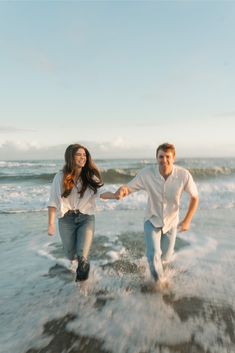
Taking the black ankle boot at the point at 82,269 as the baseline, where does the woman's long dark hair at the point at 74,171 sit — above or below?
above

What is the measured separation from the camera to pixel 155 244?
14.1ft

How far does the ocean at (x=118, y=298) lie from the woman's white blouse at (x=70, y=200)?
3.50 feet

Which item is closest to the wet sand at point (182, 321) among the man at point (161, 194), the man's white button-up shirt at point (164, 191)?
the man at point (161, 194)

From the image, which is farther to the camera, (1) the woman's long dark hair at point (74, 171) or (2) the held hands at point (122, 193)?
(1) the woman's long dark hair at point (74, 171)

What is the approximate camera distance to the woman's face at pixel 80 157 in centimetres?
452

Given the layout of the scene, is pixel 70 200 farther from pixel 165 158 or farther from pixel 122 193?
pixel 165 158

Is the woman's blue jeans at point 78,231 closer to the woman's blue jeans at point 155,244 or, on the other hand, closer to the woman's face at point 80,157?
the woman's face at point 80,157

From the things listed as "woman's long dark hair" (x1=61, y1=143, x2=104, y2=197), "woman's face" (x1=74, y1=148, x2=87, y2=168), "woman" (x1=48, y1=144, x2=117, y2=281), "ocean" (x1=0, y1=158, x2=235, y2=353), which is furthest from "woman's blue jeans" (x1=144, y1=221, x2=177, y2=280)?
"woman's face" (x1=74, y1=148, x2=87, y2=168)

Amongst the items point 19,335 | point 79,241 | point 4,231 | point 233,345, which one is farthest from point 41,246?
point 233,345

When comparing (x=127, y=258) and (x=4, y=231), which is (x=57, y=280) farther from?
(x=4, y=231)

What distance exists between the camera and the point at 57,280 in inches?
193

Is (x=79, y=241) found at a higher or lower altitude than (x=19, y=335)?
higher

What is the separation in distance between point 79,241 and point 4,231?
4325mm

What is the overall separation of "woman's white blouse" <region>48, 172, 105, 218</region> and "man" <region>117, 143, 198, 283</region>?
49 cm
